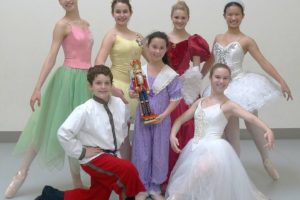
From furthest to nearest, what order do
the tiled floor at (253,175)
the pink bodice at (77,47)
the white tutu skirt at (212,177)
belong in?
the tiled floor at (253,175), the pink bodice at (77,47), the white tutu skirt at (212,177)

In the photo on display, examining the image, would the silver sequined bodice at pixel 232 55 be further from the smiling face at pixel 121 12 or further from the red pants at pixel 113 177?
the red pants at pixel 113 177

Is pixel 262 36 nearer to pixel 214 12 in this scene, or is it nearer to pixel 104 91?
pixel 214 12

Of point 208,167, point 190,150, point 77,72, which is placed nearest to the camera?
point 208,167

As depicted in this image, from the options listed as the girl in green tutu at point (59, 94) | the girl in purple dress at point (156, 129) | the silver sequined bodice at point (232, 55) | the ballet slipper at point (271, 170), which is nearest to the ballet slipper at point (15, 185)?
the girl in green tutu at point (59, 94)

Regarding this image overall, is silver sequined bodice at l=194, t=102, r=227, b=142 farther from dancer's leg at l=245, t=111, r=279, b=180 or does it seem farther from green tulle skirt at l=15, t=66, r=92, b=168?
green tulle skirt at l=15, t=66, r=92, b=168

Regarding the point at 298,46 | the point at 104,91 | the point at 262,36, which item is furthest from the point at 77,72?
the point at 298,46

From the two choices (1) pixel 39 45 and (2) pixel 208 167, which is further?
(1) pixel 39 45

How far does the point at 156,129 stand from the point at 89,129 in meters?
→ 0.41

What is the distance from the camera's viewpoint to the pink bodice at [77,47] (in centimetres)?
258

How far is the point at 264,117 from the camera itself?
3992mm

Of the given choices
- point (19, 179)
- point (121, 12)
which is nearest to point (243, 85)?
point (121, 12)

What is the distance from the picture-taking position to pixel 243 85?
8.80 ft

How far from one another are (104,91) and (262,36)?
2.06 meters

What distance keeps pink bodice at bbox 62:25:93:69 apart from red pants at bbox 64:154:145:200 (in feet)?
2.11
